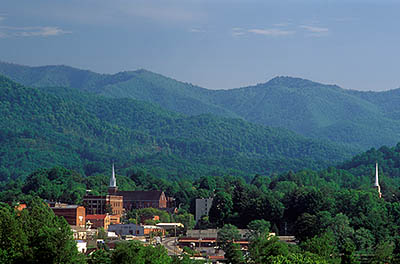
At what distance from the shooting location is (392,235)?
117m

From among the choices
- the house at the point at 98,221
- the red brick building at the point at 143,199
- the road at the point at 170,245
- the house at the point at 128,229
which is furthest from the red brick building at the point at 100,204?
the road at the point at 170,245

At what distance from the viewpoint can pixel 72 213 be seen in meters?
138

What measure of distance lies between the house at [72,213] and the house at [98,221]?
1.02 meters

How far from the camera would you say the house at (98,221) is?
456 feet

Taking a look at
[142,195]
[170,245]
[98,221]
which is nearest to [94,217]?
[98,221]

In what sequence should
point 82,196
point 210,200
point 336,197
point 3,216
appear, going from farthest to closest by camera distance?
point 82,196
point 210,200
point 336,197
point 3,216

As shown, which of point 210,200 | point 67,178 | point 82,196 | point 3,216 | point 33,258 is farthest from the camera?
point 67,178

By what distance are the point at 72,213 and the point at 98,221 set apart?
15.0ft

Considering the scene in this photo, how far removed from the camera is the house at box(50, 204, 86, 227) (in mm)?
136500

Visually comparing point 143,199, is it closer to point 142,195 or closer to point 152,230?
point 142,195

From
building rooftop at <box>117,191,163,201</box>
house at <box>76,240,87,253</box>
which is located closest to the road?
house at <box>76,240,87,253</box>

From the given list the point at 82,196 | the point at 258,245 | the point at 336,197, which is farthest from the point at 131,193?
the point at 258,245

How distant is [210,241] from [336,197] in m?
18.7

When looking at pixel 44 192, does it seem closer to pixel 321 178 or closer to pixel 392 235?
pixel 321 178
